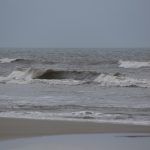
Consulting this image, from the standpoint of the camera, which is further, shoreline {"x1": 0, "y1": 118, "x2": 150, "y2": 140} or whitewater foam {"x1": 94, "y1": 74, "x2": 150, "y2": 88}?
whitewater foam {"x1": 94, "y1": 74, "x2": 150, "y2": 88}

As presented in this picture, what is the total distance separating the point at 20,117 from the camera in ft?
33.3

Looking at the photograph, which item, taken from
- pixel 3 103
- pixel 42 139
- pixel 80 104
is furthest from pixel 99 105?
pixel 42 139

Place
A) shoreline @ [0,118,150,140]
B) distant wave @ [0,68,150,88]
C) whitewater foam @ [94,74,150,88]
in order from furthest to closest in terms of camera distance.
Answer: distant wave @ [0,68,150,88]
whitewater foam @ [94,74,150,88]
shoreline @ [0,118,150,140]

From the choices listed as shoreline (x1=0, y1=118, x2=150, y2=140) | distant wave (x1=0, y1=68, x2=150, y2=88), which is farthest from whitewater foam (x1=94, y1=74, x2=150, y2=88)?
shoreline (x1=0, y1=118, x2=150, y2=140)

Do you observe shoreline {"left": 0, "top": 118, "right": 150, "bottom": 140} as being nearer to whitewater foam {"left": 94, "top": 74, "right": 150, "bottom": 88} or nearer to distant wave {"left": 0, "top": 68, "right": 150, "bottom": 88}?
whitewater foam {"left": 94, "top": 74, "right": 150, "bottom": 88}

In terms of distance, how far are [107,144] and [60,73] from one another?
2210cm

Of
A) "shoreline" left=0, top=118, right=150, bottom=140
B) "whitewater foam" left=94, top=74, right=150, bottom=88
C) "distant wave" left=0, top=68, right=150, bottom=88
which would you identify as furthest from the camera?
"distant wave" left=0, top=68, right=150, bottom=88

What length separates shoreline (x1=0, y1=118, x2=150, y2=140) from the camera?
8141 millimetres

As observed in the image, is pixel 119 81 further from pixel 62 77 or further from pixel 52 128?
pixel 52 128

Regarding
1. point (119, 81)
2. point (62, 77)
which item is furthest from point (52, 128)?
point (62, 77)

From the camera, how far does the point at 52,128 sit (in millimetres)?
8656

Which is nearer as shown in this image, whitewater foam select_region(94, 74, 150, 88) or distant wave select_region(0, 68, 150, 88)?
whitewater foam select_region(94, 74, 150, 88)

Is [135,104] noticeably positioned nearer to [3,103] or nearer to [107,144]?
[3,103]

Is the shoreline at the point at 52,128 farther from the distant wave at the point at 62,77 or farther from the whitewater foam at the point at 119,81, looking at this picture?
the distant wave at the point at 62,77
